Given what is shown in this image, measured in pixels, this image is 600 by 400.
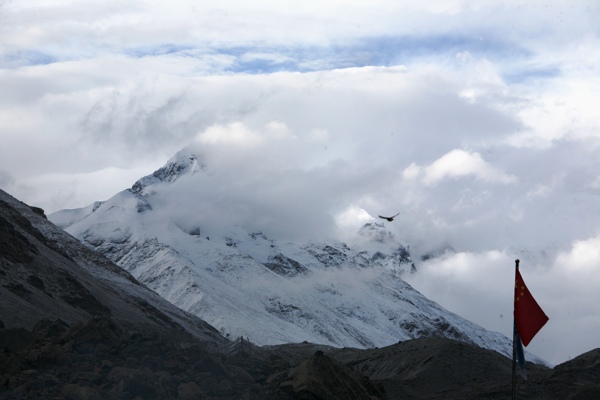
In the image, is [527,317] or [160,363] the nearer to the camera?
[527,317]

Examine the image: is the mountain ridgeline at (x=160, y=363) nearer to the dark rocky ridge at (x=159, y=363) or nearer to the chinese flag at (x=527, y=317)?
the dark rocky ridge at (x=159, y=363)

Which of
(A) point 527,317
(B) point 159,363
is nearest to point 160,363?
(B) point 159,363

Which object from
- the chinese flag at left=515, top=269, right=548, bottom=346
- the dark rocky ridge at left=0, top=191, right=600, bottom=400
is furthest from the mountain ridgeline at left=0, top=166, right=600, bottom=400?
the chinese flag at left=515, top=269, right=548, bottom=346

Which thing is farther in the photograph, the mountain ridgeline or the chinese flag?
the chinese flag

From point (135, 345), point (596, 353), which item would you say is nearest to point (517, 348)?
point (135, 345)

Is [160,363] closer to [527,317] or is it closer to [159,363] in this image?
[159,363]

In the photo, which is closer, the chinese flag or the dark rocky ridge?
the dark rocky ridge

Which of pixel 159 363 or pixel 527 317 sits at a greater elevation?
pixel 527 317

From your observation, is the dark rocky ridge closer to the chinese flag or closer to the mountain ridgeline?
the mountain ridgeline
